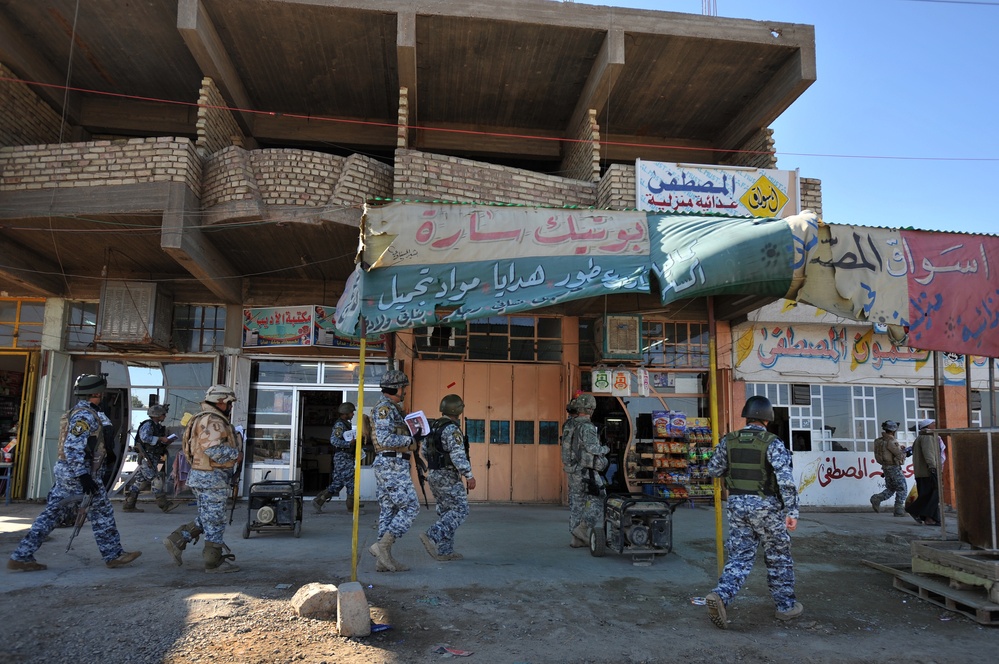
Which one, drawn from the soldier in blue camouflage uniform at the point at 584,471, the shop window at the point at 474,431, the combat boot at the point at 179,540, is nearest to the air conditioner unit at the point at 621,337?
the shop window at the point at 474,431

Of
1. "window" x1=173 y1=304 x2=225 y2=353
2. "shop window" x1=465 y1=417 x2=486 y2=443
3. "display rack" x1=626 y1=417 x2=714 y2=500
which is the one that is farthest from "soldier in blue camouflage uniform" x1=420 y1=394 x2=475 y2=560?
"window" x1=173 y1=304 x2=225 y2=353

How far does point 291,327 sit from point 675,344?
737cm

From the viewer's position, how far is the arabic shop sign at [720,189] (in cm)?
1029

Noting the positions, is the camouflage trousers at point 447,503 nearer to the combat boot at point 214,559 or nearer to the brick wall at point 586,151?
the combat boot at point 214,559

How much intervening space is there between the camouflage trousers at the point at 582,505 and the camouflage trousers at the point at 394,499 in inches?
82.8

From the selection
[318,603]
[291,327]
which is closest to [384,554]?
[318,603]

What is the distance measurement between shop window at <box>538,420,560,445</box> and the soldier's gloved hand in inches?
293

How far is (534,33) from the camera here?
32.8ft

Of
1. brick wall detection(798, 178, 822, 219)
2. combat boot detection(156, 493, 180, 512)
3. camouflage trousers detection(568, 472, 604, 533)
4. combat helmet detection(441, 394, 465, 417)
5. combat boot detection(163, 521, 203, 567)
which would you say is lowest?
combat boot detection(156, 493, 180, 512)

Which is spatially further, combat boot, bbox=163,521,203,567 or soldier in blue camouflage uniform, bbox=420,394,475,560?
soldier in blue camouflage uniform, bbox=420,394,475,560

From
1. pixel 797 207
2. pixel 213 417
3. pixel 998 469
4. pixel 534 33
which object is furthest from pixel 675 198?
pixel 213 417

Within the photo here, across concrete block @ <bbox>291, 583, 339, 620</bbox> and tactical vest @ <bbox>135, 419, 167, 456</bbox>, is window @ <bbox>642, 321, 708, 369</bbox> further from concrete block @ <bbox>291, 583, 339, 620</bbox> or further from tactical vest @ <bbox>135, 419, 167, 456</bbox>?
tactical vest @ <bbox>135, 419, 167, 456</bbox>

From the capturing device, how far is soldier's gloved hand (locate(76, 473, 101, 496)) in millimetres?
6008

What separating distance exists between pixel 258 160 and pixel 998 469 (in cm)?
970
